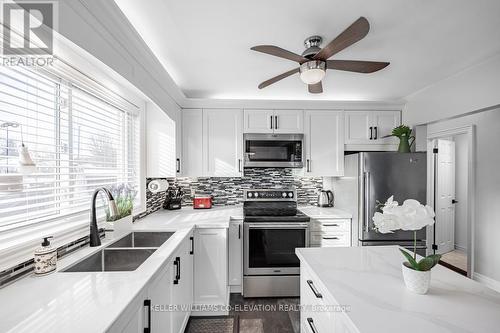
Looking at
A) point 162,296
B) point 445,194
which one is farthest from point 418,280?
point 445,194

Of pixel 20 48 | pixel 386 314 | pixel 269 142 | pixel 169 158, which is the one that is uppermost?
pixel 20 48

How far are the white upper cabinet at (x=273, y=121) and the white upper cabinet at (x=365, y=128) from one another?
2.09ft

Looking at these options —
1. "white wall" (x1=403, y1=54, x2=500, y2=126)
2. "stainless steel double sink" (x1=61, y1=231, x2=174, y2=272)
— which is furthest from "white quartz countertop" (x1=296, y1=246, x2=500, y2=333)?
"white wall" (x1=403, y1=54, x2=500, y2=126)

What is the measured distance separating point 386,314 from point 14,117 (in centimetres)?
183

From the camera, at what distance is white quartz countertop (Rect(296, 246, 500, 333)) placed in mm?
769

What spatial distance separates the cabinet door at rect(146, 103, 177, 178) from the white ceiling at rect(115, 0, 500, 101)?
0.51 metres

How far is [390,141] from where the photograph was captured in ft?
9.87

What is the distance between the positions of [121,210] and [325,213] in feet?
7.22

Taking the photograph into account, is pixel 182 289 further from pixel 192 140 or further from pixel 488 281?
pixel 488 281

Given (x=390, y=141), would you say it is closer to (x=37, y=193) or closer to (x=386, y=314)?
(x=386, y=314)

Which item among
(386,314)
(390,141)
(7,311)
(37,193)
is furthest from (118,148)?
(390,141)

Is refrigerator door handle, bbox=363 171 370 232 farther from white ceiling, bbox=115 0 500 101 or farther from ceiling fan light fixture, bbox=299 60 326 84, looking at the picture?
ceiling fan light fixture, bbox=299 60 326 84

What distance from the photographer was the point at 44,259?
107 centimetres

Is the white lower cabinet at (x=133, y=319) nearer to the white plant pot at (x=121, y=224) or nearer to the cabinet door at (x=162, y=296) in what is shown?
the cabinet door at (x=162, y=296)
